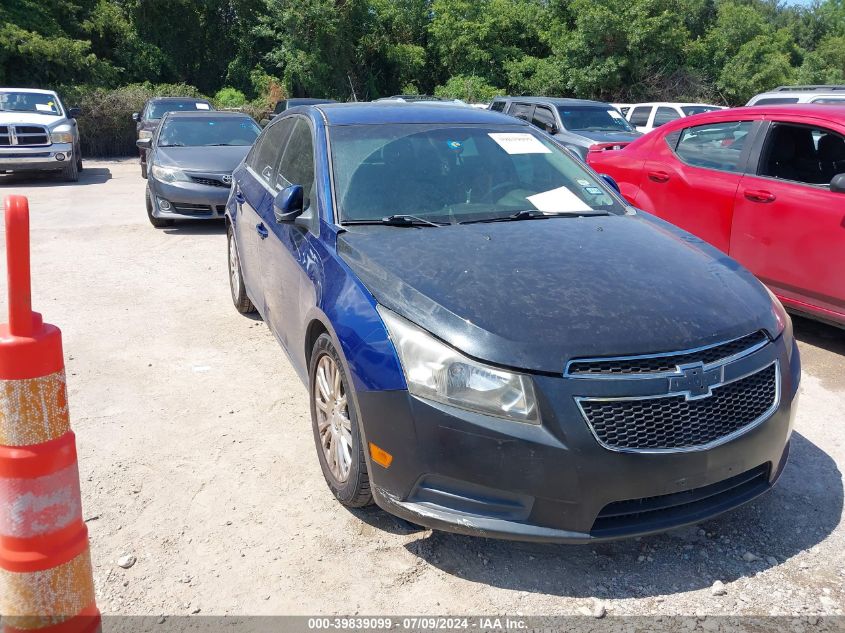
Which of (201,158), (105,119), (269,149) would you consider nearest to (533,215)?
(269,149)

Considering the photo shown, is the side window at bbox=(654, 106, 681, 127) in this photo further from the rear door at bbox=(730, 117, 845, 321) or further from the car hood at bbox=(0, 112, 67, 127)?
the car hood at bbox=(0, 112, 67, 127)

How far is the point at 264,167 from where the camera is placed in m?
5.36

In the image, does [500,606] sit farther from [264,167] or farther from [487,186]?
[264,167]

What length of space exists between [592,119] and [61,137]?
33.0 ft

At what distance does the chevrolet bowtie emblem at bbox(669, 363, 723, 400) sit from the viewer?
2.74m

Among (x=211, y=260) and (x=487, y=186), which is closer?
(x=487, y=186)

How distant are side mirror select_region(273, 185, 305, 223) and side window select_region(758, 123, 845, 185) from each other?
363 cm

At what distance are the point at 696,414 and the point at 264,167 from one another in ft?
11.8

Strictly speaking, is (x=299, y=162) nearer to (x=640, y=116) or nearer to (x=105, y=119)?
(x=640, y=116)

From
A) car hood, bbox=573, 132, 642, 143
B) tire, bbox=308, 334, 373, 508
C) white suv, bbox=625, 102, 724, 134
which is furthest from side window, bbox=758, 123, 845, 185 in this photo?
white suv, bbox=625, 102, 724, 134

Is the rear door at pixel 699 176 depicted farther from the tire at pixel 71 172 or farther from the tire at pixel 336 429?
the tire at pixel 71 172

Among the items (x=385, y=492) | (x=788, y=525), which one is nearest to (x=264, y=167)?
(x=385, y=492)

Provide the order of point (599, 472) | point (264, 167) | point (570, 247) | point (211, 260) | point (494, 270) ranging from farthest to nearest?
1. point (211, 260)
2. point (264, 167)
3. point (570, 247)
4. point (494, 270)
5. point (599, 472)

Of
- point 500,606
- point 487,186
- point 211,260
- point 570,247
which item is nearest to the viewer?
point 500,606
